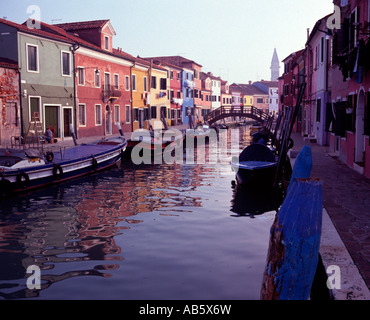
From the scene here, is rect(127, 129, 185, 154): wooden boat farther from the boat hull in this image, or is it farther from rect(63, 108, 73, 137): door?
the boat hull

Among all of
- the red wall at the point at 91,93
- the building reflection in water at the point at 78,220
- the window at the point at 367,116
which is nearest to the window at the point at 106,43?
the red wall at the point at 91,93

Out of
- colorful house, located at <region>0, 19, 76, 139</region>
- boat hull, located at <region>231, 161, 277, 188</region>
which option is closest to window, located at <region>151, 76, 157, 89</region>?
colorful house, located at <region>0, 19, 76, 139</region>

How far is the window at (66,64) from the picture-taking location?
2392cm

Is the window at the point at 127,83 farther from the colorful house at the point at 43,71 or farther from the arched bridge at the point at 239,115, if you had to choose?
the arched bridge at the point at 239,115

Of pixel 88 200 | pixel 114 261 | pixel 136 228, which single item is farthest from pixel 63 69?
pixel 114 261

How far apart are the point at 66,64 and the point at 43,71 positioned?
2.41 metres

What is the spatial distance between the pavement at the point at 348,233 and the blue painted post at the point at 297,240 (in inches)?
50.3

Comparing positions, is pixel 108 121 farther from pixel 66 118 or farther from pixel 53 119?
pixel 53 119

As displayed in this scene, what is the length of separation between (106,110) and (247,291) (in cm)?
2526

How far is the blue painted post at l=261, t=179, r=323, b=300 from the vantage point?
268cm

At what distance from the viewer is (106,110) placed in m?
29.3

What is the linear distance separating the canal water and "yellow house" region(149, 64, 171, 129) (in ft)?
87.1

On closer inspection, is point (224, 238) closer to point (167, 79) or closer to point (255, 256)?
point (255, 256)
